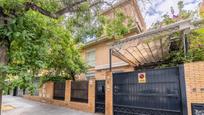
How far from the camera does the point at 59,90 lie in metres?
14.2

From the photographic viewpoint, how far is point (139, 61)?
12.2m

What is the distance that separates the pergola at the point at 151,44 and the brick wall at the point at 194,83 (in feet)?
3.60

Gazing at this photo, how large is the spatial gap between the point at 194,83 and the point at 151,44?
10.8ft

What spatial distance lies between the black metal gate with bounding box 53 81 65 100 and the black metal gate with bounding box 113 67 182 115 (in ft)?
19.6

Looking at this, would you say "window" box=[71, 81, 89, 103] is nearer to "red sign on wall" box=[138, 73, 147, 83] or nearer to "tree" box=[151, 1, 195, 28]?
"red sign on wall" box=[138, 73, 147, 83]

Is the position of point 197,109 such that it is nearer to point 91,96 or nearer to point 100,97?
point 100,97

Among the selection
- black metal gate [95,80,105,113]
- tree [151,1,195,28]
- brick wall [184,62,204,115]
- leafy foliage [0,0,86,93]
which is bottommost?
black metal gate [95,80,105,113]

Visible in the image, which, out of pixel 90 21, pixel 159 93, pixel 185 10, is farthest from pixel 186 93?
pixel 185 10

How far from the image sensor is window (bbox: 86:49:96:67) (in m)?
16.6

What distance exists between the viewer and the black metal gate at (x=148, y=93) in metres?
6.88

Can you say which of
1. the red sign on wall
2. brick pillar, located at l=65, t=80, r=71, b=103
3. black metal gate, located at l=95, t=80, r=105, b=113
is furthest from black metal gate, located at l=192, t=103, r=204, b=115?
brick pillar, located at l=65, t=80, r=71, b=103

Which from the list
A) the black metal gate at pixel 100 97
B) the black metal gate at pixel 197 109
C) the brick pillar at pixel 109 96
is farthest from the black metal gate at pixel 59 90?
the black metal gate at pixel 197 109

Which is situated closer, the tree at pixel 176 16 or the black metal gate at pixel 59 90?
the tree at pixel 176 16

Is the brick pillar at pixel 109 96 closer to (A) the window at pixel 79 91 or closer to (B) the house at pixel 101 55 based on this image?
(A) the window at pixel 79 91
